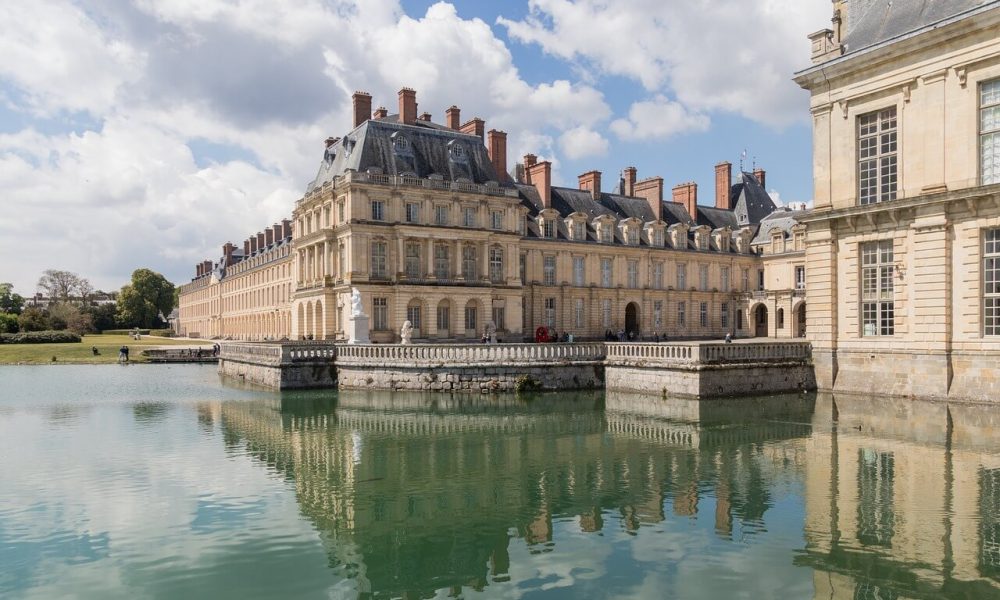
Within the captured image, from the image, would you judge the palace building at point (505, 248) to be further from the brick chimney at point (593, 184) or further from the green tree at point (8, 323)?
the green tree at point (8, 323)

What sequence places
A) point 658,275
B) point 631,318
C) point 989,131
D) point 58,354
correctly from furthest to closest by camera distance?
1. point 658,275
2. point 631,318
3. point 58,354
4. point 989,131

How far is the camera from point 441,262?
37531 millimetres

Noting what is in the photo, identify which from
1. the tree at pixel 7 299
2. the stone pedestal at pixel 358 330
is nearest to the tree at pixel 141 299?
the tree at pixel 7 299

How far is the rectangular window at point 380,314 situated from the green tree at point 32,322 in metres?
39.5

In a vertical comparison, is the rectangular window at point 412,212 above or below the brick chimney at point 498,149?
below

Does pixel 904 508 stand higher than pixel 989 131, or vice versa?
pixel 989 131

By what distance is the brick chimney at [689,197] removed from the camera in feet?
165

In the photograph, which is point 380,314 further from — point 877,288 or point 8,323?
point 8,323

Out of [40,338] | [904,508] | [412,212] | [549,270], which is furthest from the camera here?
[40,338]

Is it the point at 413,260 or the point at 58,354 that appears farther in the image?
the point at 58,354

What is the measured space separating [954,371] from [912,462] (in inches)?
302

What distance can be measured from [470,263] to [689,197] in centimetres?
1951

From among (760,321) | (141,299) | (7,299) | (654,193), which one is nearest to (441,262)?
(654,193)

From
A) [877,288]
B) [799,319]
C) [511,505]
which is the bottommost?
[511,505]
